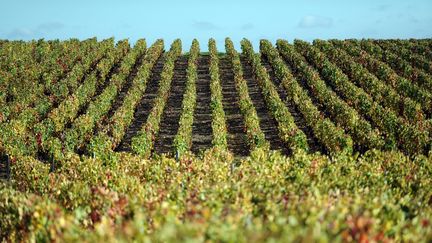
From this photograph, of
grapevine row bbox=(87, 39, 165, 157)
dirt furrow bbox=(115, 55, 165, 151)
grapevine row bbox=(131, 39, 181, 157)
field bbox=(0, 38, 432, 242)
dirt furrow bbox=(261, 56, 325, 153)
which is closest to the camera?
field bbox=(0, 38, 432, 242)

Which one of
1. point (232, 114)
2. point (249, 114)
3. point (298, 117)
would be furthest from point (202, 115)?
point (298, 117)

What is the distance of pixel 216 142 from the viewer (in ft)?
117

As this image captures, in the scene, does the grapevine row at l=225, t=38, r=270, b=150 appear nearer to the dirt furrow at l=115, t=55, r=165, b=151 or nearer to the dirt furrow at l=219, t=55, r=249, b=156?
the dirt furrow at l=219, t=55, r=249, b=156

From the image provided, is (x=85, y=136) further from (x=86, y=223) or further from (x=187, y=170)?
(x=86, y=223)

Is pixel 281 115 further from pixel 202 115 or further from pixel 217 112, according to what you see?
pixel 202 115

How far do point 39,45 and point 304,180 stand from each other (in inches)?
2621

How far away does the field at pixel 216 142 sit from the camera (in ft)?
33.1

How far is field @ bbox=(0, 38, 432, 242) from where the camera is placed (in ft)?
33.1

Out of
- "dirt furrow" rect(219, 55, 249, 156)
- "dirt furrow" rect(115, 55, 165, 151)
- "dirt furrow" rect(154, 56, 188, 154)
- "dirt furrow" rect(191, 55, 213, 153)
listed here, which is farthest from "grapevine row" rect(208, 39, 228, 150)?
"dirt furrow" rect(115, 55, 165, 151)

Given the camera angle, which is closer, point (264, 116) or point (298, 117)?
point (298, 117)

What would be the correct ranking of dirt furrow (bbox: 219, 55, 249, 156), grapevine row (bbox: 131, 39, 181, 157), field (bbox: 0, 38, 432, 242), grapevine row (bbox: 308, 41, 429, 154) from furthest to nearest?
dirt furrow (bbox: 219, 55, 249, 156) → grapevine row (bbox: 131, 39, 181, 157) → grapevine row (bbox: 308, 41, 429, 154) → field (bbox: 0, 38, 432, 242)

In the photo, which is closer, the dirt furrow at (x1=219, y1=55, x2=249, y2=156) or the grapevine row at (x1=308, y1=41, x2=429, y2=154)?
the grapevine row at (x1=308, y1=41, x2=429, y2=154)

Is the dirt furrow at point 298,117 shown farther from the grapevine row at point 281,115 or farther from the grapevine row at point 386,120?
the grapevine row at point 386,120

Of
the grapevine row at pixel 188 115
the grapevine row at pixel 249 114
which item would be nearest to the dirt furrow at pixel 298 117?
the grapevine row at pixel 249 114
